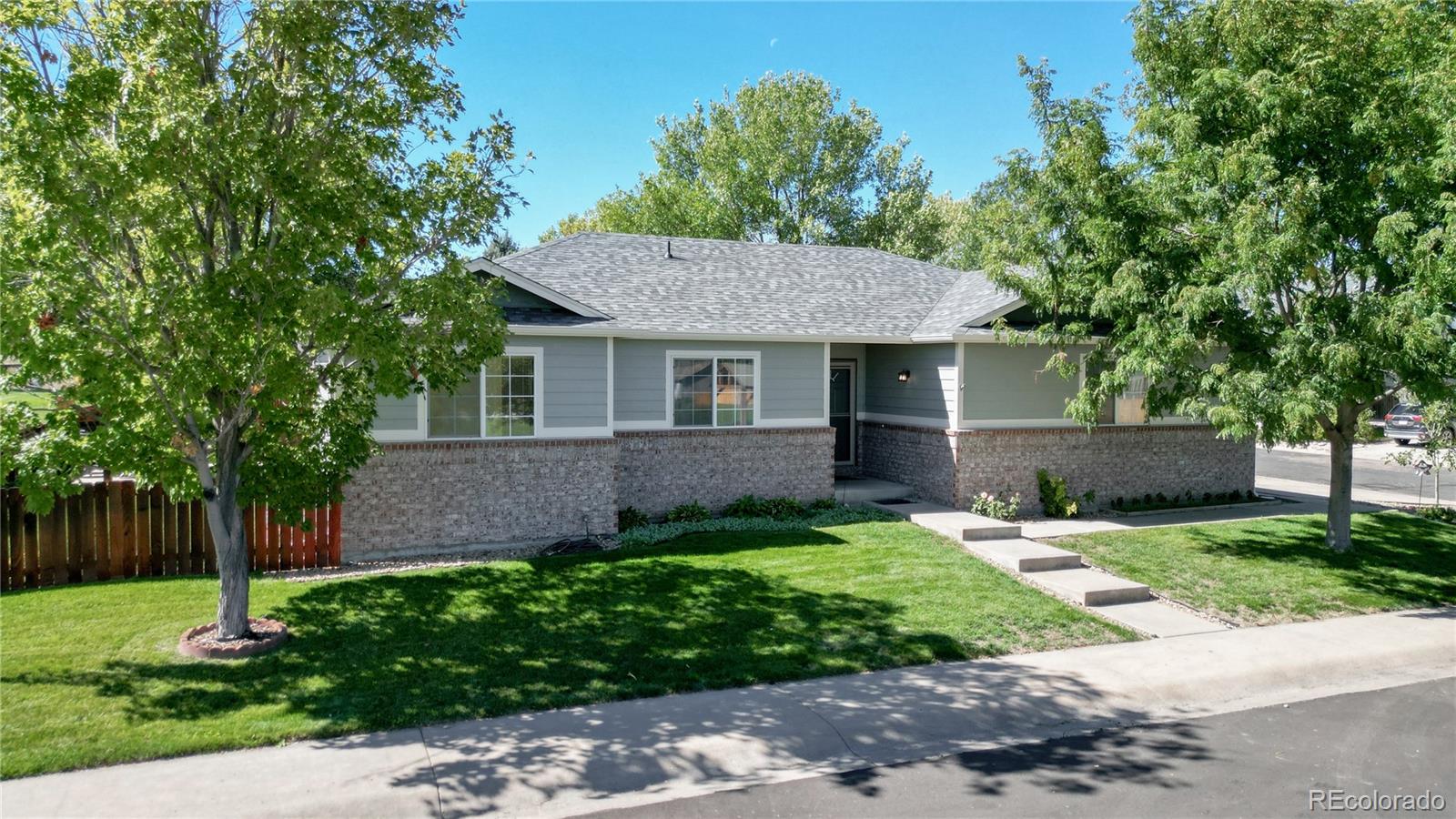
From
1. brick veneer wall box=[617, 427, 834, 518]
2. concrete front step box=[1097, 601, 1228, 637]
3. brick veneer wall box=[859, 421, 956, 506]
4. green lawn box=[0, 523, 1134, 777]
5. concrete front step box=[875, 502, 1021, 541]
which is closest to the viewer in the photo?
green lawn box=[0, 523, 1134, 777]

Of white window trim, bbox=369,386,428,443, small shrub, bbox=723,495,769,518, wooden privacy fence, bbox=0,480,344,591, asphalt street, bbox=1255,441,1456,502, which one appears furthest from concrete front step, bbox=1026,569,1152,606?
wooden privacy fence, bbox=0,480,344,591

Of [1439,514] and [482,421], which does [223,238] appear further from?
[1439,514]

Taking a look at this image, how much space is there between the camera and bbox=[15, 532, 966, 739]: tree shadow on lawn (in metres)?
7.05

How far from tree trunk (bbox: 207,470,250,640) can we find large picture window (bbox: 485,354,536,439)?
429cm

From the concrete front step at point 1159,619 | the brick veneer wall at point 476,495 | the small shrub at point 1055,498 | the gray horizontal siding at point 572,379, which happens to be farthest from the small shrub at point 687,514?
the concrete front step at point 1159,619

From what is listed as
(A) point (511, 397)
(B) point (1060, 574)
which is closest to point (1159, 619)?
(B) point (1060, 574)

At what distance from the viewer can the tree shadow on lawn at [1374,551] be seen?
1129 cm

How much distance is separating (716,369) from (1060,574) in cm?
632

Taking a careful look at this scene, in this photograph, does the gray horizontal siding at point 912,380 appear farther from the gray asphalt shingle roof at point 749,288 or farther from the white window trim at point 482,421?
the white window trim at point 482,421

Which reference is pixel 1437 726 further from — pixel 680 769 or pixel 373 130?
pixel 373 130

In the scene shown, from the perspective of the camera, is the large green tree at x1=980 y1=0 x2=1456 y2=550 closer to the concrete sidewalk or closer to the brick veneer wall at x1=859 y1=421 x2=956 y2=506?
the brick veneer wall at x1=859 y1=421 x2=956 y2=506

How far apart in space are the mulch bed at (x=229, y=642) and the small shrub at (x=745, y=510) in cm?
734

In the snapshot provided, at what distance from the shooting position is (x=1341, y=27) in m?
10.9

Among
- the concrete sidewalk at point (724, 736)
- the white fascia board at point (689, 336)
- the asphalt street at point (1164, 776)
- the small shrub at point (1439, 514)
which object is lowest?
the asphalt street at point (1164, 776)
